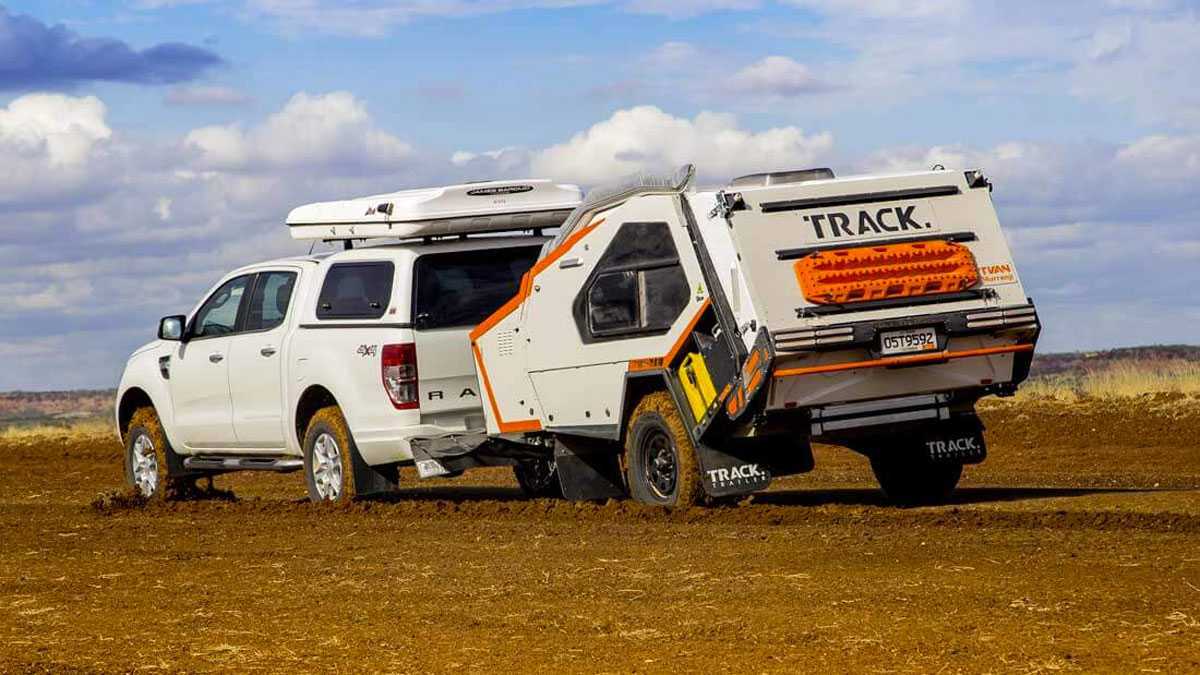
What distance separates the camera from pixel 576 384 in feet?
48.1

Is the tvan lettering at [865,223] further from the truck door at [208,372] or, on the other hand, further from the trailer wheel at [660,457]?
the truck door at [208,372]

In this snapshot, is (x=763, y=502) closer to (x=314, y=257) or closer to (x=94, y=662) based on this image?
(x=314, y=257)

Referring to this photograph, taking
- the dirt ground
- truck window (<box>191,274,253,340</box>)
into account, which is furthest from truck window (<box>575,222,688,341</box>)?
truck window (<box>191,274,253,340</box>)

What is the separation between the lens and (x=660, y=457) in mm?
14266

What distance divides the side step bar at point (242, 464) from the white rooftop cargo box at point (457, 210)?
7.07 ft

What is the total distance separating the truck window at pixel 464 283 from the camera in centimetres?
1551

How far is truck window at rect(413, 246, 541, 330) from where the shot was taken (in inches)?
611

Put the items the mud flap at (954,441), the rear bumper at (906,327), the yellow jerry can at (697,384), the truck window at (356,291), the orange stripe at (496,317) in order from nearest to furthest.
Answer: the rear bumper at (906,327)
the yellow jerry can at (697,384)
the mud flap at (954,441)
the orange stripe at (496,317)
the truck window at (356,291)

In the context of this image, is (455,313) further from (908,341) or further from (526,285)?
(908,341)

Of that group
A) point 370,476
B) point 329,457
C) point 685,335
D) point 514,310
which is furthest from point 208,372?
point 685,335

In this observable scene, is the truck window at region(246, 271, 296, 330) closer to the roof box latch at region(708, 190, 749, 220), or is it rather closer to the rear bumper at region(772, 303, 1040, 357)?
the roof box latch at region(708, 190, 749, 220)

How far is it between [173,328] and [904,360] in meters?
7.68

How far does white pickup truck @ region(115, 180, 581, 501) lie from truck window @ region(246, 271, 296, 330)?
2 centimetres

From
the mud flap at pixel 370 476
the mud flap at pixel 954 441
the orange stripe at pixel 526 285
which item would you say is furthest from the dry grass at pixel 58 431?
the mud flap at pixel 954 441
